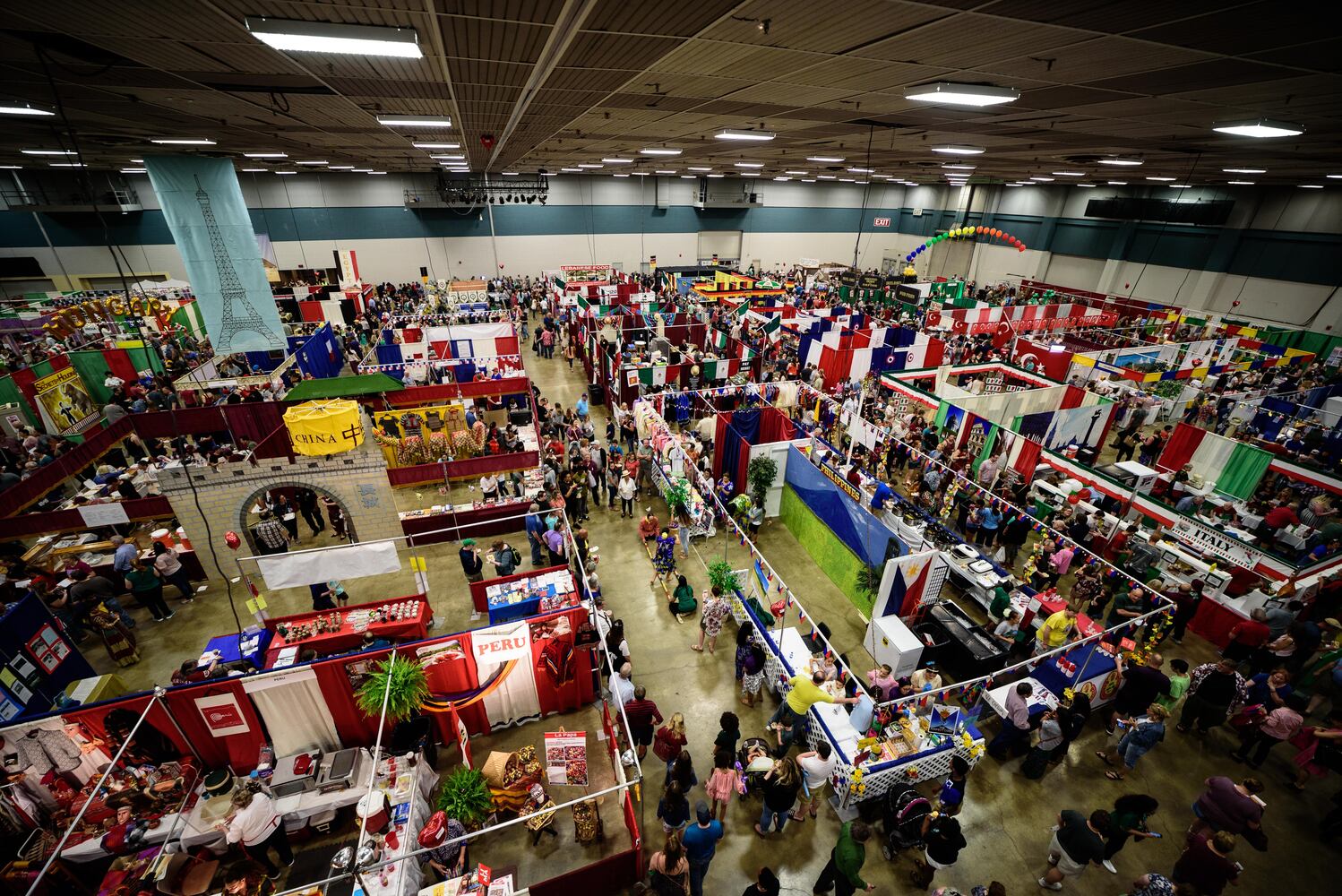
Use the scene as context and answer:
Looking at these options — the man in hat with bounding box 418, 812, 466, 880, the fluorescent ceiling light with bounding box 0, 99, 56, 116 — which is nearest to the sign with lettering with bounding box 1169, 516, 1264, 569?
the man in hat with bounding box 418, 812, 466, 880

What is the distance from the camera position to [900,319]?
23578 millimetres

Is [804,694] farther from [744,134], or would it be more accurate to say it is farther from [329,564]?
[744,134]

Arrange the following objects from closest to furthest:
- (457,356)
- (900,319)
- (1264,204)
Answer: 1. (457,356)
2. (1264,204)
3. (900,319)

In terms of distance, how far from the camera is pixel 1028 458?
10.8 m

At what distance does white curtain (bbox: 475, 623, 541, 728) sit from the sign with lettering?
429 inches

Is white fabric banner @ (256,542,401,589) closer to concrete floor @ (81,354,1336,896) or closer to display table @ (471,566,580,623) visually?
display table @ (471,566,580,623)

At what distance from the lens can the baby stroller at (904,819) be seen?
5.08 meters

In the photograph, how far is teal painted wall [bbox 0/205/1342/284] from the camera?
21.1 m

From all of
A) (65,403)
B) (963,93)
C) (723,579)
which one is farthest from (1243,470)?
(65,403)

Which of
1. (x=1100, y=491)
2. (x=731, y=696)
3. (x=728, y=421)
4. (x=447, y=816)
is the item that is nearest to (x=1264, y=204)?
(x=1100, y=491)

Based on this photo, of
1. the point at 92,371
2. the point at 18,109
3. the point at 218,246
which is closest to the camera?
the point at 18,109

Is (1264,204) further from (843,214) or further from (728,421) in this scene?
(728,421)

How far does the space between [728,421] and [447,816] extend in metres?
8.14

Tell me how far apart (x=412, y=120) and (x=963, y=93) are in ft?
25.3
